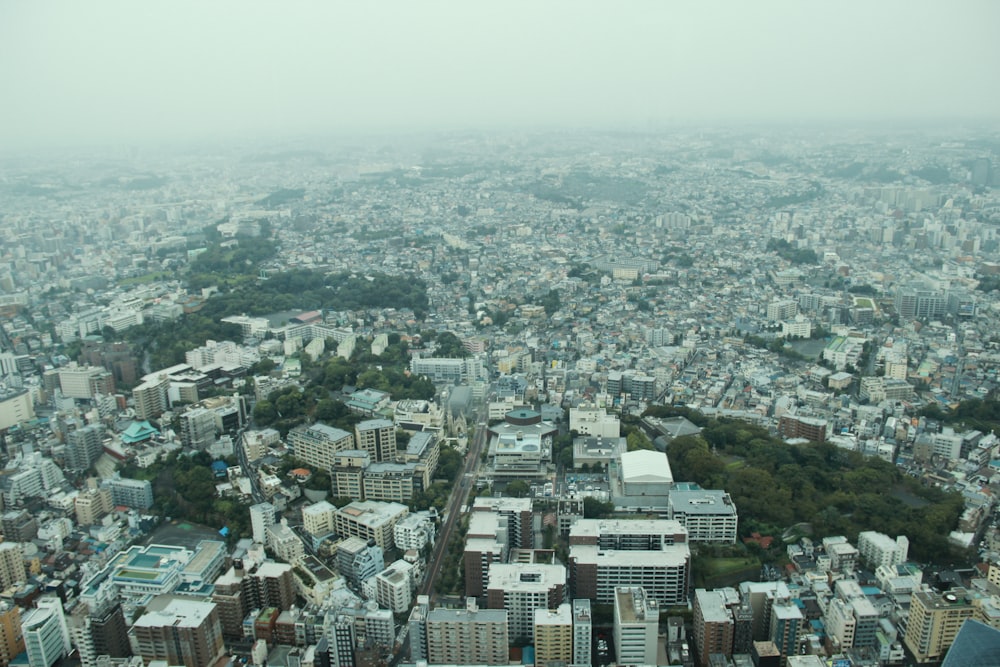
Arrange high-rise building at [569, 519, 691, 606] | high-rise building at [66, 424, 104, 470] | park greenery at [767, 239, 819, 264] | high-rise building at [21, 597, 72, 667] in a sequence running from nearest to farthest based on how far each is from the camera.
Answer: high-rise building at [21, 597, 72, 667], high-rise building at [569, 519, 691, 606], high-rise building at [66, 424, 104, 470], park greenery at [767, 239, 819, 264]

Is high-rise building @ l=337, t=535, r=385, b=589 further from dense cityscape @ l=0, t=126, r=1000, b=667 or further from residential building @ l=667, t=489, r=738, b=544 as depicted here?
residential building @ l=667, t=489, r=738, b=544

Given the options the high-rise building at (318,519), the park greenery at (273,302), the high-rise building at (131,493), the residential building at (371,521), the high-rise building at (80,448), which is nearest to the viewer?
the residential building at (371,521)

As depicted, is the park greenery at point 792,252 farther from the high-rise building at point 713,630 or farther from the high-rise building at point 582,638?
the high-rise building at point 582,638

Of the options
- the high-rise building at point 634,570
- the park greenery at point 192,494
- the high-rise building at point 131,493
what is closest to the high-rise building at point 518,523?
the high-rise building at point 634,570

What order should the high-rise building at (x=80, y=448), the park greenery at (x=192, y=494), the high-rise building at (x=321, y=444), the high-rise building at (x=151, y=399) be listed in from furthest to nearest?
the high-rise building at (x=151, y=399)
the high-rise building at (x=80, y=448)
the high-rise building at (x=321, y=444)
the park greenery at (x=192, y=494)

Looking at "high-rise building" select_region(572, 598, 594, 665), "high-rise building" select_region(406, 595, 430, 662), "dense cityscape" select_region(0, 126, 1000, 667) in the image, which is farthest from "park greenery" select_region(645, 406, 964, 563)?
"high-rise building" select_region(406, 595, 430, 662)

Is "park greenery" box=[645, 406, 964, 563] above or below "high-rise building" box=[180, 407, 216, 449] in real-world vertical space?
below

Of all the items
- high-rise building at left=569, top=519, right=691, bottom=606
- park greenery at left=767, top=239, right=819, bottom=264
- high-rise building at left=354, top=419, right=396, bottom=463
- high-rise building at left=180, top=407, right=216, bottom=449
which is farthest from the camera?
park greenery at left=767, top=239, right=819, bottom=264
